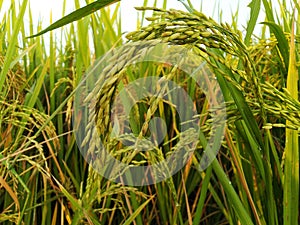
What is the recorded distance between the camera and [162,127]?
3.53 ft

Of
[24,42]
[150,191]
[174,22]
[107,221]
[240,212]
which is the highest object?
[174,22]

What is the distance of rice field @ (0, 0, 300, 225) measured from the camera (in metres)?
0.48

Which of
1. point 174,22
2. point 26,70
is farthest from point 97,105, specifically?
point 26,70

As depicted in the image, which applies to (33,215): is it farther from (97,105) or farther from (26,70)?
(97,105)

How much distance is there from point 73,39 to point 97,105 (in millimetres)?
1189

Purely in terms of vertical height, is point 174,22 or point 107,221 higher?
point 174,22

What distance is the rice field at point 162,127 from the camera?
0.48 meters

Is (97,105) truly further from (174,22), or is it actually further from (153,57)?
(153,57)

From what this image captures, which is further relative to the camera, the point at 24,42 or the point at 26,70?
the point at 24,42

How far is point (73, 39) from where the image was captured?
5.14ft

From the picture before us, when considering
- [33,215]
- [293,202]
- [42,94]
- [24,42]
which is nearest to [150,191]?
[33,215]

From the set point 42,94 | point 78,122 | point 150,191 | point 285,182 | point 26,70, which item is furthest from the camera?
point 26,70

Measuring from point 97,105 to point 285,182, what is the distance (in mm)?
344

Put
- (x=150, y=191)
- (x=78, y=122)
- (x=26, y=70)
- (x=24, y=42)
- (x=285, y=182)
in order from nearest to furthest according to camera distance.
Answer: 1. (x=285, y=182)
2. (x=150, y=191)
3. (x=78, y=122)
4. (x=26, y=70)
5. (x=24, y=42)
